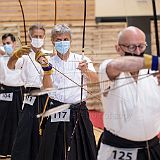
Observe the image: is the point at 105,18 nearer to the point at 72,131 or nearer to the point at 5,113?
the point at 5,113

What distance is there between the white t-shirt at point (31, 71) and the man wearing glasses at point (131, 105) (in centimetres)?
126

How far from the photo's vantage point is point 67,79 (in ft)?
8.39

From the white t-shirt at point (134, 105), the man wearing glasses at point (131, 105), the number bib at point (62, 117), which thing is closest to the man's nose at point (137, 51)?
the man wearing glasses at point (131, 105)

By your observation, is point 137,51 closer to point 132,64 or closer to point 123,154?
point 132,64

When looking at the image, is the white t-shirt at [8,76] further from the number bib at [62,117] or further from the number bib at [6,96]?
the number bib at [62,117]

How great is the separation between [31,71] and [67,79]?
1.84ft

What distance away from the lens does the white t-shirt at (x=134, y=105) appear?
176 cm

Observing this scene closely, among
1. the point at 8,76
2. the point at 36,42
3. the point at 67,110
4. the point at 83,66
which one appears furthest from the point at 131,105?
the point at 8,76

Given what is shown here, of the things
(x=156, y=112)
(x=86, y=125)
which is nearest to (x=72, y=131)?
(x=86, y=125)

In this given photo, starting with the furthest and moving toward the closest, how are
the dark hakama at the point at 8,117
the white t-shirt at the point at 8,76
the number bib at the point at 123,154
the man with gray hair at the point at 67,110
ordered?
the dark hakama at the point at 8,117
the white t-shirt at the point at 8,76
the man with gray hair at the point at 67,110
the number bib at the point at 123,154

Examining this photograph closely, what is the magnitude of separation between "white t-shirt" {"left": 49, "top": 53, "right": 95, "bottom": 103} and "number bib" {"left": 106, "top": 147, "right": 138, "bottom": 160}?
0.72 m

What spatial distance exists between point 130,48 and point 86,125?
1.10m

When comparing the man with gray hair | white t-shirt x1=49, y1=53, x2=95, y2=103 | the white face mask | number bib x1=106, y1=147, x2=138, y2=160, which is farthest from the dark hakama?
number bib x1=106, y1=147, x2=138, y2=160

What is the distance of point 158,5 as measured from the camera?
6.18ft
